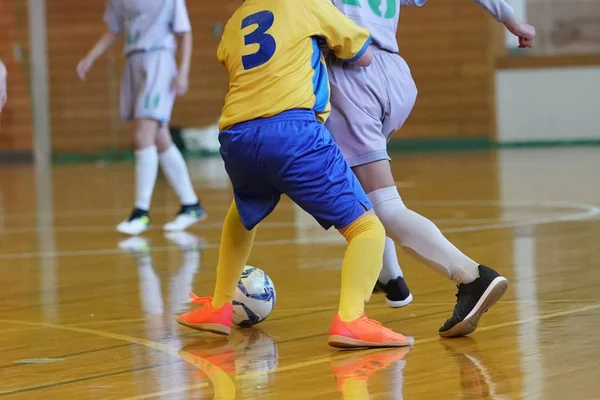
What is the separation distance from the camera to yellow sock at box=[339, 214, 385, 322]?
3.06 m

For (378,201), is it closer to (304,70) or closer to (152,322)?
(304,70)

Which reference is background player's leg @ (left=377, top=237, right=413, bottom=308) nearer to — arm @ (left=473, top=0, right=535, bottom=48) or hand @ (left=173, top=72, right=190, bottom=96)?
arm @ (left=473, top=0, right=535, bottom=48)

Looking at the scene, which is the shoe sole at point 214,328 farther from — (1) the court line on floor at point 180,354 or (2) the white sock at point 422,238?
(2) the white sock at point 422,238

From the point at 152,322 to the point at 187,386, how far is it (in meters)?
0.96

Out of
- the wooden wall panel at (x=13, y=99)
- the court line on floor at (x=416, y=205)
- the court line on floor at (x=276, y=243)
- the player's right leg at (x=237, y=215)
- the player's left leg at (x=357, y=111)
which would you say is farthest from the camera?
the wooden wall panel at (x=13, y=99)

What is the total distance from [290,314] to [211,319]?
0.38 m

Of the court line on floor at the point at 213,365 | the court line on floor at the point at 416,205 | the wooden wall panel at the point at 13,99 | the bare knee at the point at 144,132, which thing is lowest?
the wooden wall panel at the point at 13,99

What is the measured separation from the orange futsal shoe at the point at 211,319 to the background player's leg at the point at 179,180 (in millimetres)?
3152

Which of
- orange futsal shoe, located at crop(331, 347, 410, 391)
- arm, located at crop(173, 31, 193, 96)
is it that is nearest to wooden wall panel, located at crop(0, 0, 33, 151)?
arm, located at crop(173, 31, 193, 96)

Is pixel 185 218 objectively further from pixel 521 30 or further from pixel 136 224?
pixel 521 30

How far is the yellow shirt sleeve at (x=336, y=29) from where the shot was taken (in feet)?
10.2

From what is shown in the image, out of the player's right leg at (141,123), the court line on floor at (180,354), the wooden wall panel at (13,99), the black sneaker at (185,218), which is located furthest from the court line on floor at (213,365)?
the wooden wall panel at (13,99)

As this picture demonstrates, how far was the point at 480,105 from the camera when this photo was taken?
14258mm

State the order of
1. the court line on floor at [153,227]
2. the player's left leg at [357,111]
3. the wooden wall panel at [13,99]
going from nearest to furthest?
the player's left leg at [357,111]
the court line on floor at [153,227]
the wooden wall panel at [13,99]
